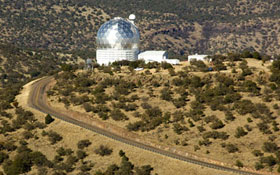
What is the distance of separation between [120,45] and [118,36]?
185 cm

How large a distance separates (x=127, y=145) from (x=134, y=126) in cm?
611

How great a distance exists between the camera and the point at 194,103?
7231cm

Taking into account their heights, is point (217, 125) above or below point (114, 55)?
below

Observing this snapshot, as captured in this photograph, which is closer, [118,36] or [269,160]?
[269,160]

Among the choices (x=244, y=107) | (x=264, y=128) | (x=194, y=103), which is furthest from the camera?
(x=194, y=103)

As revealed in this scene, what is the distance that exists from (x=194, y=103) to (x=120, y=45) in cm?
2564

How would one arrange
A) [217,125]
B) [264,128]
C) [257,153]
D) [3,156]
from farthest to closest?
1. [217,125]
2. [264,128]
3. [3,156]
4. [257,153]

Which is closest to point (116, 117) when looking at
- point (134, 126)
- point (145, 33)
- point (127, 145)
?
point (134, 126)

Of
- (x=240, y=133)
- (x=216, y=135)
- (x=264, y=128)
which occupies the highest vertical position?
(x=264, y=128)

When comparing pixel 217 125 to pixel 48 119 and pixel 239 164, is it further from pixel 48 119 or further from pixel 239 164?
pixel 48 119

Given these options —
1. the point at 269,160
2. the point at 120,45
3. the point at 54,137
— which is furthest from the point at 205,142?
the point at 120,45

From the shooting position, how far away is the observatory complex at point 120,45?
9269 cm

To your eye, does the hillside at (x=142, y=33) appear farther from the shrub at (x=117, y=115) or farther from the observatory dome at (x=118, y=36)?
the shrub at (x=117, y=115)

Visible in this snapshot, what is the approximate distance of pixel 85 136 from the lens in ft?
209
